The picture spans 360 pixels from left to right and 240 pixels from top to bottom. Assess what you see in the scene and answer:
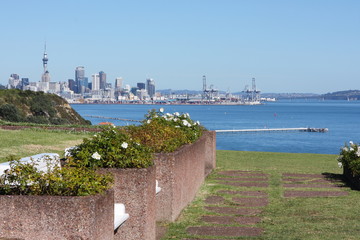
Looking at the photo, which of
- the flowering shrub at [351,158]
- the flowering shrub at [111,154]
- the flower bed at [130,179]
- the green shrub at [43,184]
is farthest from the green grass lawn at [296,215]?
the green shrub at [43,184]

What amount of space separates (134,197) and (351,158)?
333 inches

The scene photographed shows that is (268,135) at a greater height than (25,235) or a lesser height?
lesser

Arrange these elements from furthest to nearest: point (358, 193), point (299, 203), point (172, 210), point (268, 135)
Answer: point (268, 135) → point (358, 193) → point (299, 203) → point (172, 210)

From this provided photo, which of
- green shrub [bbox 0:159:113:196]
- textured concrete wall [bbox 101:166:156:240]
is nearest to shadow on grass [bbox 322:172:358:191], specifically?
textured concrete wall [bbox 101:166:156:240]

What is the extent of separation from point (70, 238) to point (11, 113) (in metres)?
37.3

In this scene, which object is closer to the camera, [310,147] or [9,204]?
[9,204]

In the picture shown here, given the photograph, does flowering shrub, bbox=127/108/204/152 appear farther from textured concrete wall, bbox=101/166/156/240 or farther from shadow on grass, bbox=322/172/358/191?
shadow on grass, bbox=322/172/358/191

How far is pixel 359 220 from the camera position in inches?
372

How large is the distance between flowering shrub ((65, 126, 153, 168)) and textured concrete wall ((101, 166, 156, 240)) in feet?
0.60

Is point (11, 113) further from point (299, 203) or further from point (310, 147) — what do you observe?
point (310, 147)

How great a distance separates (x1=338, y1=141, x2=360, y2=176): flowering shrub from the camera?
13.2 meters

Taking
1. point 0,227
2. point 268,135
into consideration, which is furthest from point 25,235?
point 268,135

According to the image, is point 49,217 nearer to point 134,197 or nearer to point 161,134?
point 134,197

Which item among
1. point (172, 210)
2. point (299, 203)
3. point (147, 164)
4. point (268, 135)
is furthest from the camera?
point (268, 135)
